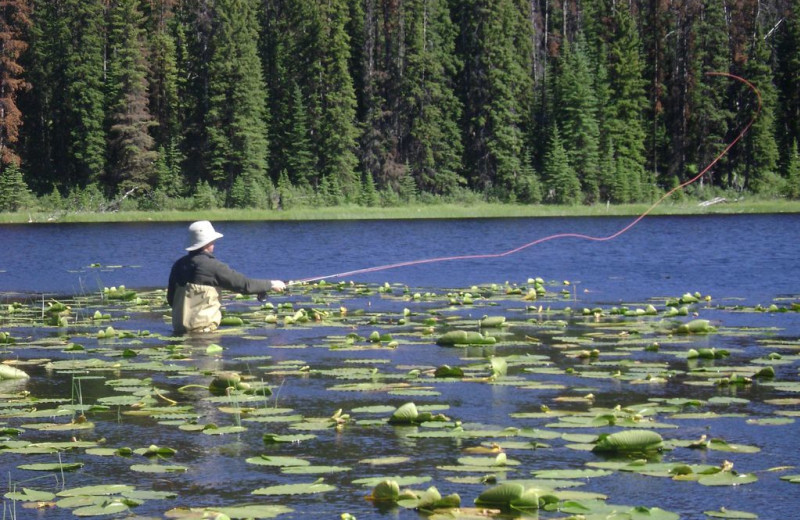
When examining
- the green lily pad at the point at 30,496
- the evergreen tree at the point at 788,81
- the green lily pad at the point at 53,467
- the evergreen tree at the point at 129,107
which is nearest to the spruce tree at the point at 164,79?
the evergreen tree at the point at 129,107

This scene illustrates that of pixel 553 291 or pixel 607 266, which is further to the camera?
pixel 607 266

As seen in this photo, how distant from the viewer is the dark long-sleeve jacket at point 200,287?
1305 centimetres

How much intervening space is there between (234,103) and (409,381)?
201ft

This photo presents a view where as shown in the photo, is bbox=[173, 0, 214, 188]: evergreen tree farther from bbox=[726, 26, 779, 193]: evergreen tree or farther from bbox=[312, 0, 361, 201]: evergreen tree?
bbox=[726, 26, 779, 193]: evergreen tree

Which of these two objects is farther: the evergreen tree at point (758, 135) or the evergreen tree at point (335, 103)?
the evergreen tree at point (335, 103)

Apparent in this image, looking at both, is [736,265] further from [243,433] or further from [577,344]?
[243,433]

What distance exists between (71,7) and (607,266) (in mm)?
50370

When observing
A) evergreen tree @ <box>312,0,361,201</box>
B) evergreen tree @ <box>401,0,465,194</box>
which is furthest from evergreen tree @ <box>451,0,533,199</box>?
evergreen tree @ <box>312,0,361,201</box>

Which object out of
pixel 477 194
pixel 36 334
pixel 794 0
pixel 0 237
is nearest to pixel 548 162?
pixel 477 194

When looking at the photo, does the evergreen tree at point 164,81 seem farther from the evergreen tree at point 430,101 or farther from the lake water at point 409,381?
the lake water at point 409,381

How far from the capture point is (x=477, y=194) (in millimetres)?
70750

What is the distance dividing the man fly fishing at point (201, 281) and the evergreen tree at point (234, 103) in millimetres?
54449

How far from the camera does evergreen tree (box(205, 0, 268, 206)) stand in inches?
2709

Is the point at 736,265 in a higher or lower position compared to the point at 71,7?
lower
